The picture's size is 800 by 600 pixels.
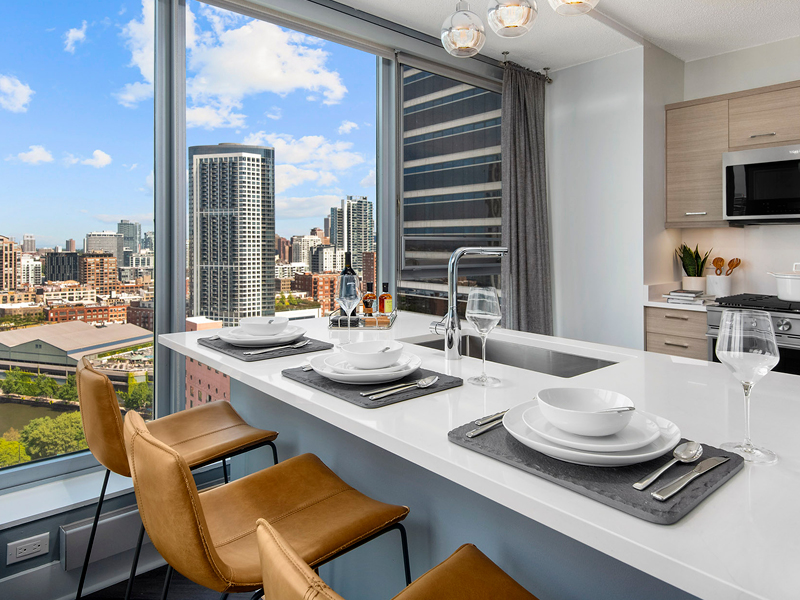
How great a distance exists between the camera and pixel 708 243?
3.74m

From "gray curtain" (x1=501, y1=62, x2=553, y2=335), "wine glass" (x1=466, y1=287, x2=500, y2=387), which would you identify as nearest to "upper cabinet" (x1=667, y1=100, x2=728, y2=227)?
"gray curtain" (x1=501, y1=62, x2=553, y2=335)

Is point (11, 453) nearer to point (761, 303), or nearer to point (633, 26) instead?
point (761, 303)

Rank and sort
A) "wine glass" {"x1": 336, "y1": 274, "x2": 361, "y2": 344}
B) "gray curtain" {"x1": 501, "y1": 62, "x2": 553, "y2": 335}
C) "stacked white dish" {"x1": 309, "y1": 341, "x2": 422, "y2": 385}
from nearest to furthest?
1. "stacked white dish" {"x1": 309, "y1": 341, "x2": 422, "y2": 385}
2. "wine glass" {"x1": 336, "y1": 274, "x2": 361, "y2": 344}
3. "gray curtain" {"x1": 501, "y1": 62, "x2": 553, "y2": 335}

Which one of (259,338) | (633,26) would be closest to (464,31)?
(259,338)

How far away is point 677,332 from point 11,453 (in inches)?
140

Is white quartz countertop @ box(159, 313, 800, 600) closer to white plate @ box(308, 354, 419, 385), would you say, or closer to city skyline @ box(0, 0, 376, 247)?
white plate @ box(308, 354, 419, 385)

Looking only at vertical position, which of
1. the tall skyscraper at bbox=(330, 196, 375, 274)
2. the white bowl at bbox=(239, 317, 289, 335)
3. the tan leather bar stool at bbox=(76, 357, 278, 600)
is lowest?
the tan leather bar stool at bbox=(76, 357, 278, 600)

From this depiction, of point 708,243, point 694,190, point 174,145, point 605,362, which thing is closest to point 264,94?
point 174,145

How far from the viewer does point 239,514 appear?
1.22 metres

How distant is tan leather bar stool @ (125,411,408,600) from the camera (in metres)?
0.89

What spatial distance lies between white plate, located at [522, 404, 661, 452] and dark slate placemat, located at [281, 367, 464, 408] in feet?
1.07

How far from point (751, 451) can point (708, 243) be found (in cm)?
345

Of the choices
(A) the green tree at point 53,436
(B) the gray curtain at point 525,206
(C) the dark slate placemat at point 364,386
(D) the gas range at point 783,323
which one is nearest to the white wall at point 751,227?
(D) the gas range at point 783,323

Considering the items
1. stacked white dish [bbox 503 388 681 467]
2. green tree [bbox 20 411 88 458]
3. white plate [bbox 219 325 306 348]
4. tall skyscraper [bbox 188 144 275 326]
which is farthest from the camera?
tall skyscraper [bbox 188 144 275 326]
